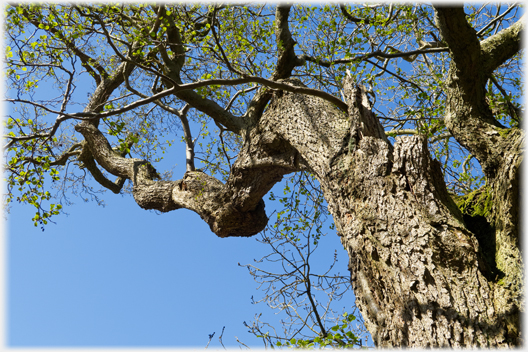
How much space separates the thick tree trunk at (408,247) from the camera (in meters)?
2.44

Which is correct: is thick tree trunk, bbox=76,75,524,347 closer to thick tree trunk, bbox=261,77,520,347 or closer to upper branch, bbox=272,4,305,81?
thick tree trunk, bbox=261,77,520,347

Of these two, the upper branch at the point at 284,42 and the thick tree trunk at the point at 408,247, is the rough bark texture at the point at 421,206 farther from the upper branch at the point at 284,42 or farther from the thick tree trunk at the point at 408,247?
the upper branch at the point at 284,42

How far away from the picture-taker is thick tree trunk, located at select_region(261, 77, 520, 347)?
2439mm

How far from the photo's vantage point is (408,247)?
281 cm

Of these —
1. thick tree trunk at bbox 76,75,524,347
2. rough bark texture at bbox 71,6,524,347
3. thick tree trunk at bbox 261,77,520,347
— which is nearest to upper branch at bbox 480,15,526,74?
rough bark texture at bbox 71,6,524,347

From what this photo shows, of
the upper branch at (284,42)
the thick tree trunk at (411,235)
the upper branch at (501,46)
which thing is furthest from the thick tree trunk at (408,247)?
the upper branch at (284,42)

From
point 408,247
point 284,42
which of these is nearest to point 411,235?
point 408,247

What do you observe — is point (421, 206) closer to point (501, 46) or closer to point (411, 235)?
point (411, 235)

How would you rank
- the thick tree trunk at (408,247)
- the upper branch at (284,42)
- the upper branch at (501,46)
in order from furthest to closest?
1. the upper branch at (284,42)
2. the upper branch at (501,46)
3. the thick tree trunk at (408,247)

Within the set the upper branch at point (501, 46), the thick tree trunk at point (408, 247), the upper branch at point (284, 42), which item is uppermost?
the upper branch at point (284, 42)

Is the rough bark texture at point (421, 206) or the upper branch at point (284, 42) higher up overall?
the upper branch at point (284, 42)

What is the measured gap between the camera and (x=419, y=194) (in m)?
3.07

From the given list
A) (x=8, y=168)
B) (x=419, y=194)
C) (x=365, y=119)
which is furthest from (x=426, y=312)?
(x=8, y=168)

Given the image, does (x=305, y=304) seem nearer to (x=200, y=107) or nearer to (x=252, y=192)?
(x=252, y=192)
